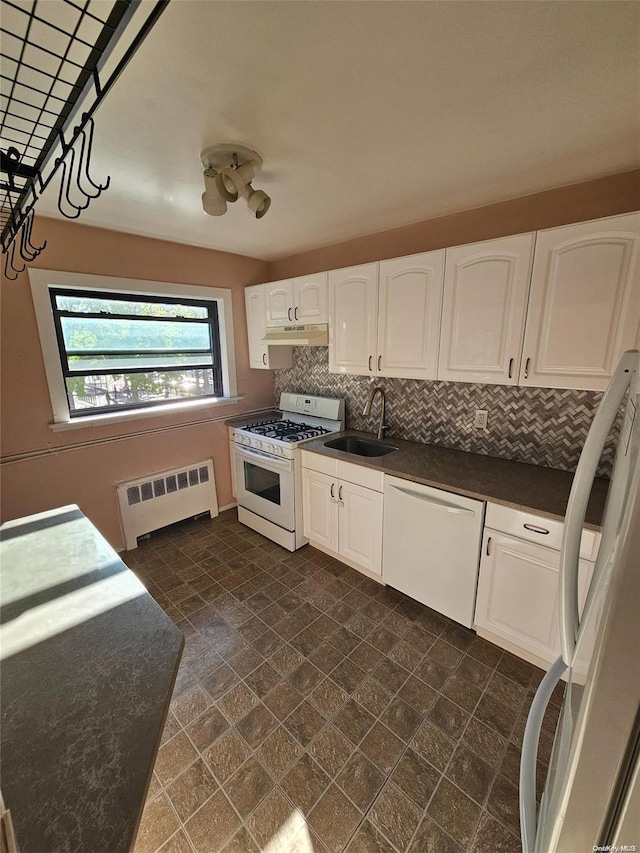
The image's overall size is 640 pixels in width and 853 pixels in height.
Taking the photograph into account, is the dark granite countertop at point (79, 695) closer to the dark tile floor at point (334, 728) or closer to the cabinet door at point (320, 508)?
the dark tile floor at point (334, 728)

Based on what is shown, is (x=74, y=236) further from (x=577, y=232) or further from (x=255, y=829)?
(x=255, y=829)

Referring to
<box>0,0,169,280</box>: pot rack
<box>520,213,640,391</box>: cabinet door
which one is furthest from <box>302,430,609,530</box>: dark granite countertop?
<box>0,0,169,280</box>: pot rack

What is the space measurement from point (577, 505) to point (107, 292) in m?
3.08

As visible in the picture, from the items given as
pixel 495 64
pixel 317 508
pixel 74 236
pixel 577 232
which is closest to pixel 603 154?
pixel 577 232

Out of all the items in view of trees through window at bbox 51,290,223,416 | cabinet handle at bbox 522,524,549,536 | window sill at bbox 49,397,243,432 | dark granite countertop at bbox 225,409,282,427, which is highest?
view of trees through window at bbox 51,290,223,416

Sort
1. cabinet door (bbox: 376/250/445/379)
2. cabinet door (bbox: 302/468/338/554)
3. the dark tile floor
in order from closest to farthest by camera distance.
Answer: the dark tile floor
cabinet door (bbox: 376/250/445/379)
cabinet door (bbox: 302/468/338/554)

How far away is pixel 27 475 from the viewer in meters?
2.32

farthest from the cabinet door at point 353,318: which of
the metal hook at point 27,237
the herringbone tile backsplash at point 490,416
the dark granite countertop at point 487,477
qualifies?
the metal hook at point 27,237

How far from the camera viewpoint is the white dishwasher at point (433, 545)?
6.16 ft

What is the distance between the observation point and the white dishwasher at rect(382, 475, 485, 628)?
→ 74.0 inches

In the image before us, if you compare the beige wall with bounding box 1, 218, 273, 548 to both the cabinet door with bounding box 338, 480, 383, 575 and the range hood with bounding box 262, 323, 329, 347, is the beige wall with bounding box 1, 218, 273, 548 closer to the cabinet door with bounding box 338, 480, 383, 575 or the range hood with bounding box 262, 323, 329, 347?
the range hood with bounding box 262, 323, 329, 347

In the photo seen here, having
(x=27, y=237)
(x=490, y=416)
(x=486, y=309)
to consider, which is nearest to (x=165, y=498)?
(x=27, y=237)

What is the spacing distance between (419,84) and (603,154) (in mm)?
1027

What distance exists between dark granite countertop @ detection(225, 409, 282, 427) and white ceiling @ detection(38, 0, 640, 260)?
1830 mm
